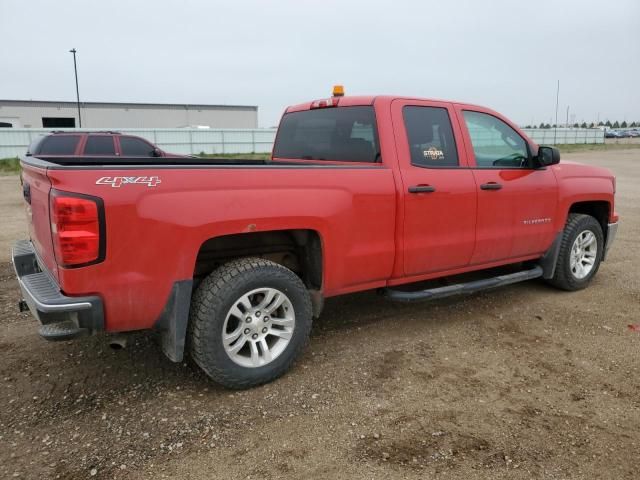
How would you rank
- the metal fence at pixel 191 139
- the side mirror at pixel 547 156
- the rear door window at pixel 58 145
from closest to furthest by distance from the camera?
the side mirror at pixel 547 156 < the rear door window at pixel 58 145 < the metal fence at pixel 191 139

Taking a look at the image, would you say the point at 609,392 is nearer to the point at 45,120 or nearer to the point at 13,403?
the point at 13,403

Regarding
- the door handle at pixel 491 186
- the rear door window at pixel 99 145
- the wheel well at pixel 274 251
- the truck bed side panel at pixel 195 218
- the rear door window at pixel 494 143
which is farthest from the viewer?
the rear door window at pixel 99 145

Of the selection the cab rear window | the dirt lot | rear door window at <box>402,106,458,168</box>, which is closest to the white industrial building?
the cab rear window

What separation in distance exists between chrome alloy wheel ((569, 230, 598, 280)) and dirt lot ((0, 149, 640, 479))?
83cm

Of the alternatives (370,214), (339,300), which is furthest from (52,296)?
(339,300)

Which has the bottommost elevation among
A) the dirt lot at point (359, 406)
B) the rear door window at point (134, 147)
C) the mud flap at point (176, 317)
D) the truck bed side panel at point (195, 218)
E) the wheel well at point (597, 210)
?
the dirt lot at point (359, 406)

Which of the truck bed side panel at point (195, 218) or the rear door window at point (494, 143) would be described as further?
the rear door window at point (494, 143)

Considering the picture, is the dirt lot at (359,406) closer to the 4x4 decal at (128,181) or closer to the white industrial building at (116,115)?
the 4x4 decal at (128,181)

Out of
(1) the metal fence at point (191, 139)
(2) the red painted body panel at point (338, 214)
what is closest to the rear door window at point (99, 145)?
(2) the red painted body panel at point (338, 214)

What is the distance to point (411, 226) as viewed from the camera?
402 centimetres

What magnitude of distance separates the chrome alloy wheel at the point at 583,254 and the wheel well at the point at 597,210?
0.89ft

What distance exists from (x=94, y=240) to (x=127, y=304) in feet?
1.35

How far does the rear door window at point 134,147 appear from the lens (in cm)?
1159

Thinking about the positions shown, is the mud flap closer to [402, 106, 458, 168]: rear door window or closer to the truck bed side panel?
the truck bed side panel
